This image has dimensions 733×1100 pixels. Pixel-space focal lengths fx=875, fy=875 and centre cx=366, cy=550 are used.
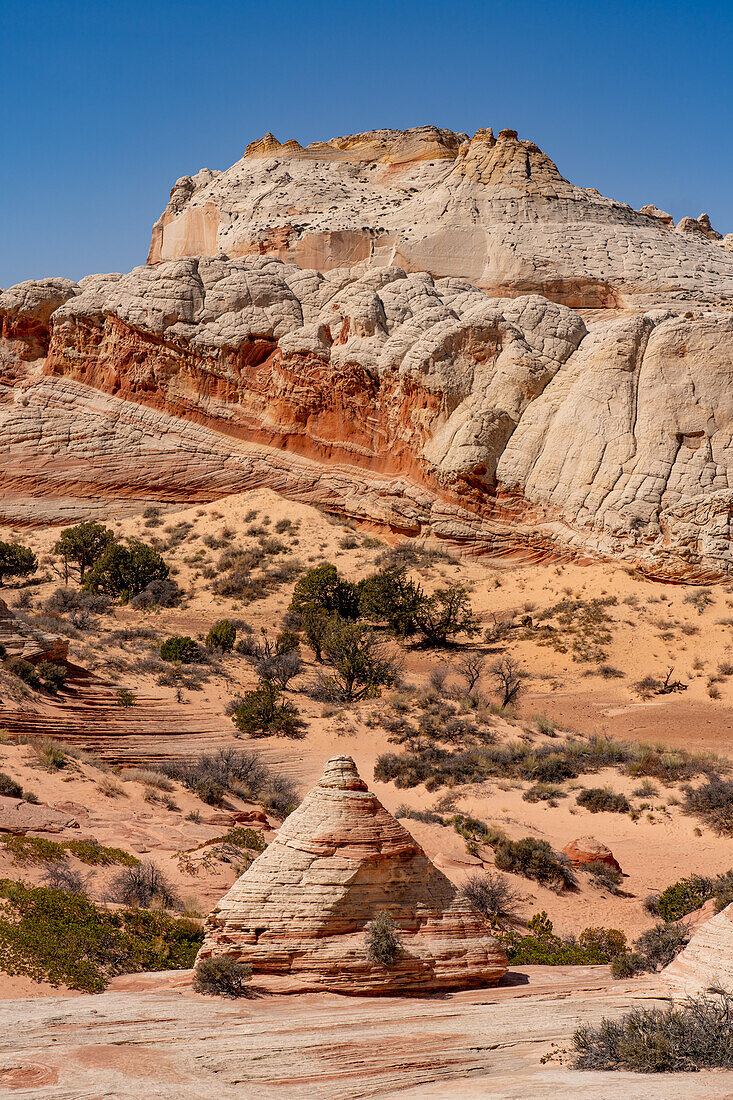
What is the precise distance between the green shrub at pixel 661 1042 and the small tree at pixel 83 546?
28.3 m

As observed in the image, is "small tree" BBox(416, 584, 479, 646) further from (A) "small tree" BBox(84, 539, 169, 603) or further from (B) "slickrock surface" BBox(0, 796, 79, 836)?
(B) "slickrock surface" BBox(0, 796, 79, 836)

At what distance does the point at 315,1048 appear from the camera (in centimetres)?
591

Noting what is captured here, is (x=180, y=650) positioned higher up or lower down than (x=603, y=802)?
higher up

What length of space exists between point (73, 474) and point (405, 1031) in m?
34.8

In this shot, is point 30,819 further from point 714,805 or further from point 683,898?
point 714,805

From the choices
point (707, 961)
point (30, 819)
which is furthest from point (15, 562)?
point (707, 961)

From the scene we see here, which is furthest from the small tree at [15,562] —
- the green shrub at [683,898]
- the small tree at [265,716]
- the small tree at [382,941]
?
the small tree at [382,941]

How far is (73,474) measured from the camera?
3797 cm

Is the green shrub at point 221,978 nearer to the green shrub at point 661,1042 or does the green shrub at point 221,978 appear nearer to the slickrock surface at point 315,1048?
the slickrock surface at point 315,1048

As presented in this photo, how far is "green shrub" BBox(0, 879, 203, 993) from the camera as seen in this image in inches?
324

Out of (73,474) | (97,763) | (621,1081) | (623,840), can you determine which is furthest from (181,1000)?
(73,474)

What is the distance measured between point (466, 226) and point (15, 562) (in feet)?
89.8

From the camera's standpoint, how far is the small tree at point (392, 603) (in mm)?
28156

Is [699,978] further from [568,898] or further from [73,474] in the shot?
[73,474]
